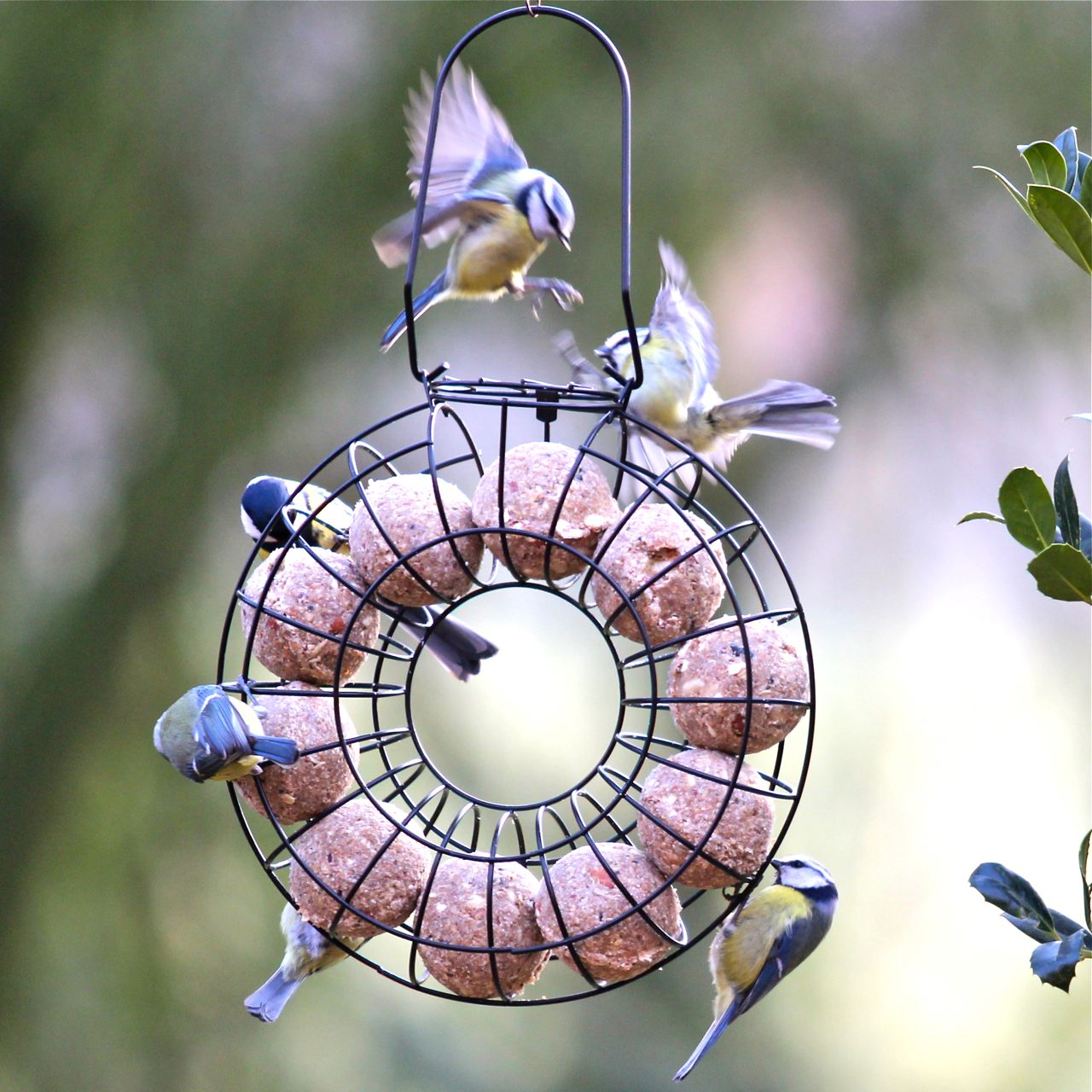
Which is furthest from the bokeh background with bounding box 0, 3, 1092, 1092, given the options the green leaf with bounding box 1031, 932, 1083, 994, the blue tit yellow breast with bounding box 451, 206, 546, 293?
the green leaf with bounding box 1031, 932, 1083, 994

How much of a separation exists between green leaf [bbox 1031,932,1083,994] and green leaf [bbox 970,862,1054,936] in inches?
2.7

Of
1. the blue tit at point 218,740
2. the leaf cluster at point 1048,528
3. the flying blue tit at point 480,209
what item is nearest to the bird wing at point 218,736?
the blue tit at point 218,740

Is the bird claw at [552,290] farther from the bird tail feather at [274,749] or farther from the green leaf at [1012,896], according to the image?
the green leaf at [1012,896]

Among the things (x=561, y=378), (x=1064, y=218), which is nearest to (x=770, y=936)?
(x=1064, y=218)

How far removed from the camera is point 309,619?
118cm

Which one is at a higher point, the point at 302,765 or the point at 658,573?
the point at 658,573

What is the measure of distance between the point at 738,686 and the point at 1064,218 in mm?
501

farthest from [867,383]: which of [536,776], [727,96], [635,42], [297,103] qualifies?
[297,103]

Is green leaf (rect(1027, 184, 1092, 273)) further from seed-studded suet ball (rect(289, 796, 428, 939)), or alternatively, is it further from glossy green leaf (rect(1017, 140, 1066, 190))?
seed-studded suet ball (rect(289, 796, 428, 939))

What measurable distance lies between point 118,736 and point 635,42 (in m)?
1.99

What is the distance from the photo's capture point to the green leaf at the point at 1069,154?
1.05 metres

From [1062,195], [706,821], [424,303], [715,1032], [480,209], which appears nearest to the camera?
[1062,195]

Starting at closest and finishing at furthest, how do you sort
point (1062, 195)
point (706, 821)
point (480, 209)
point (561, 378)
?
point (1062, 195)
point (706, 821)
point (480, 209)
point (561, 378)

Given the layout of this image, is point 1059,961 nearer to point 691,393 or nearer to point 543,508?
point 543,508
